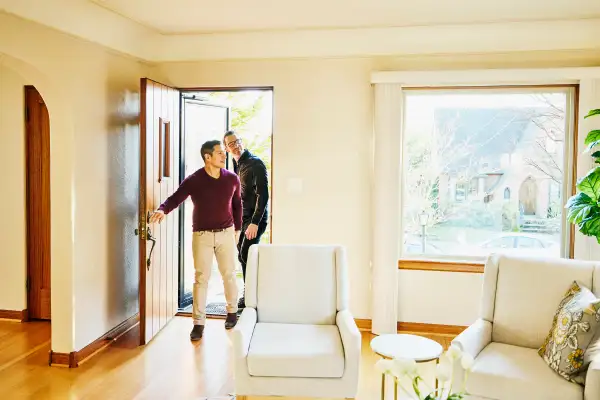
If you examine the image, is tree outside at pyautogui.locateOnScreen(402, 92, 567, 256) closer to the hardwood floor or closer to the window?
the window

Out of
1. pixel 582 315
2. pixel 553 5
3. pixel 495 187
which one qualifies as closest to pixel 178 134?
pixel 495 187

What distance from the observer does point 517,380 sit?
Answer: 8.69ft

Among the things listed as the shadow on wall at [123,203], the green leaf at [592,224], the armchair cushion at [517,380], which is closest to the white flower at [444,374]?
the armchair cushion at [517,380]

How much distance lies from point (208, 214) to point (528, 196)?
2495 mm

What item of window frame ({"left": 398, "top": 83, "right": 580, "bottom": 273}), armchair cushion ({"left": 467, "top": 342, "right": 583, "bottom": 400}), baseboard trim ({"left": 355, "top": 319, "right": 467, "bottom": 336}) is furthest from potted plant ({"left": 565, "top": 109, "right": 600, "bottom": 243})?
baseboard trim ({"left": 355, "top": 319, "right": 467, "bottom": 336})

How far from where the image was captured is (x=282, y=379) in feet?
9.79

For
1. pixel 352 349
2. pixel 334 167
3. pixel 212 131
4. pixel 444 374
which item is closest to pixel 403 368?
pixel 444 374

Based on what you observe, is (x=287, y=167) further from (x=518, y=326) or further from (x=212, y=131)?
(x=518, y=326)

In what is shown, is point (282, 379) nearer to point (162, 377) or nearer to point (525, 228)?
point (162, 377)

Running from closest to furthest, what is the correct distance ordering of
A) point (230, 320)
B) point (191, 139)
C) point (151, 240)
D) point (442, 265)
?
point (151, 240) → point (442, 265) → point (230, 320) → point (191, 139)

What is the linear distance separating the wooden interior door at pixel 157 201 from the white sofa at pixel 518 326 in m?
2.43

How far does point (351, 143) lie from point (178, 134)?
1.50m

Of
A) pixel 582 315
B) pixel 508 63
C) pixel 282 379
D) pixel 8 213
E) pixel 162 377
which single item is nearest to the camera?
pixel 582 315

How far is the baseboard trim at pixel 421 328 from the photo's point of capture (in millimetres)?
4730
